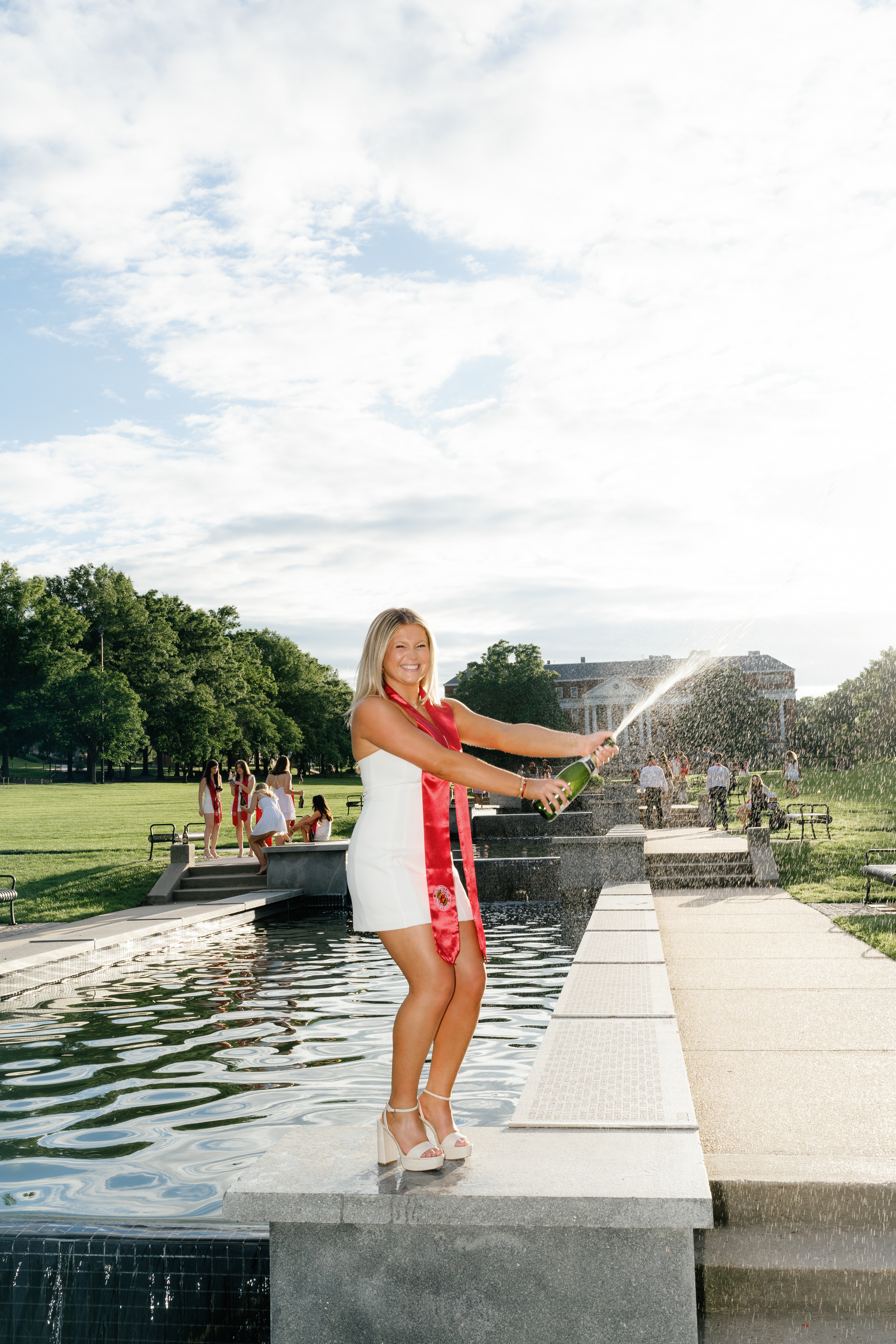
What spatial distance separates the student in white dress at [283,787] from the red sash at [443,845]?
1603 cm

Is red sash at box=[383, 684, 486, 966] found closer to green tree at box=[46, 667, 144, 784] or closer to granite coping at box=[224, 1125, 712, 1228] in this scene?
granite coping at box=[224, 1125, 712, 1228]

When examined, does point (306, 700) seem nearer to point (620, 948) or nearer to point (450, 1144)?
point (620, 948)

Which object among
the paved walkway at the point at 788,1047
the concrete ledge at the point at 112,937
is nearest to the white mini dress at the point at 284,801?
the concrete ledge at the point at 112,937

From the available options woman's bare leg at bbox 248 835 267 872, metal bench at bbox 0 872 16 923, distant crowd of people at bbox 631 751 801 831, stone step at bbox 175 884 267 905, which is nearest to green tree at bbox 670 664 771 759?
distant crowd of people at bbox 631 751 801 831

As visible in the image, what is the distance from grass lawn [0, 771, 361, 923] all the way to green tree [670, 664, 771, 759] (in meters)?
35.8

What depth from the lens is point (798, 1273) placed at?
3.87 m

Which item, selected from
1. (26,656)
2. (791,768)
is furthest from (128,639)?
(791,768)

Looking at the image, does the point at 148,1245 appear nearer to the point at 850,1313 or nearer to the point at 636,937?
the point at 850,1313

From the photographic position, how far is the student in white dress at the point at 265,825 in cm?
1838

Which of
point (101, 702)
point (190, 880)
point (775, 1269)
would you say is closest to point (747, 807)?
point (190, 880)

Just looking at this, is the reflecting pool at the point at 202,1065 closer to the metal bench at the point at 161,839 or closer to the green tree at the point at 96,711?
the metal bench at the point at 161,839

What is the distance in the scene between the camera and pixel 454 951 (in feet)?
12.1

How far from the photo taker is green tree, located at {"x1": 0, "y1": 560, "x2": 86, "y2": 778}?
256 feet

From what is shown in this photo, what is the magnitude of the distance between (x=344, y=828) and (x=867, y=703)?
54375 mm
